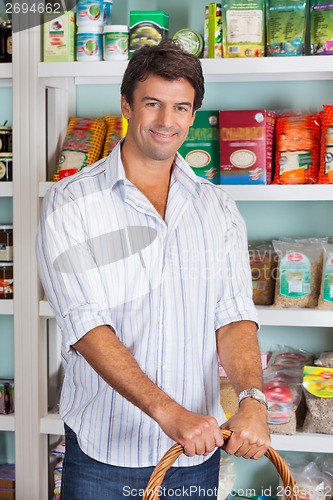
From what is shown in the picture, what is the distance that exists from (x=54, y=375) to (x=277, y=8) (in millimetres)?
1222

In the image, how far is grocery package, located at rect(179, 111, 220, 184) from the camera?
2.32 meters

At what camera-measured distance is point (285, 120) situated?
230 cm

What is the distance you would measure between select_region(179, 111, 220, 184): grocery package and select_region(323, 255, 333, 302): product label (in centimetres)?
38

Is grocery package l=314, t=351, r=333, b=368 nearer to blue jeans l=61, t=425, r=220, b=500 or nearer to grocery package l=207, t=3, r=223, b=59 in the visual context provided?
blue jeans l=61, t=425, r=220, b=500

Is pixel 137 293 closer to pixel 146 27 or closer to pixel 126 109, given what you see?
pixel 126 109

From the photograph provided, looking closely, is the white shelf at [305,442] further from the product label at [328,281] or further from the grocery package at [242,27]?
the grocery package at [242,27]

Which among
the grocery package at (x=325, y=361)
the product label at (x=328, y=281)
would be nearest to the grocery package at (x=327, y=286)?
the product label at (x=328, y=281)

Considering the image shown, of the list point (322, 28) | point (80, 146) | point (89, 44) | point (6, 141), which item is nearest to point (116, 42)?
point (89, 44)

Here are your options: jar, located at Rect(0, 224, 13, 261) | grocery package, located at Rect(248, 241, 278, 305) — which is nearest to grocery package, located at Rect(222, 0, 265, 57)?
grocery package, located at Rect(248, 241, 278, 305)

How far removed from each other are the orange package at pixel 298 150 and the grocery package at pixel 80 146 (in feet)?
1.64

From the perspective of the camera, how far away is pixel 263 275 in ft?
7.64

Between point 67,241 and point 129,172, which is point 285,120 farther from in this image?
point 67,241

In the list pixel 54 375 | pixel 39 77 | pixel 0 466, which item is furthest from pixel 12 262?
pixel 0 466

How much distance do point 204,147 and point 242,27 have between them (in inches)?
13.3
